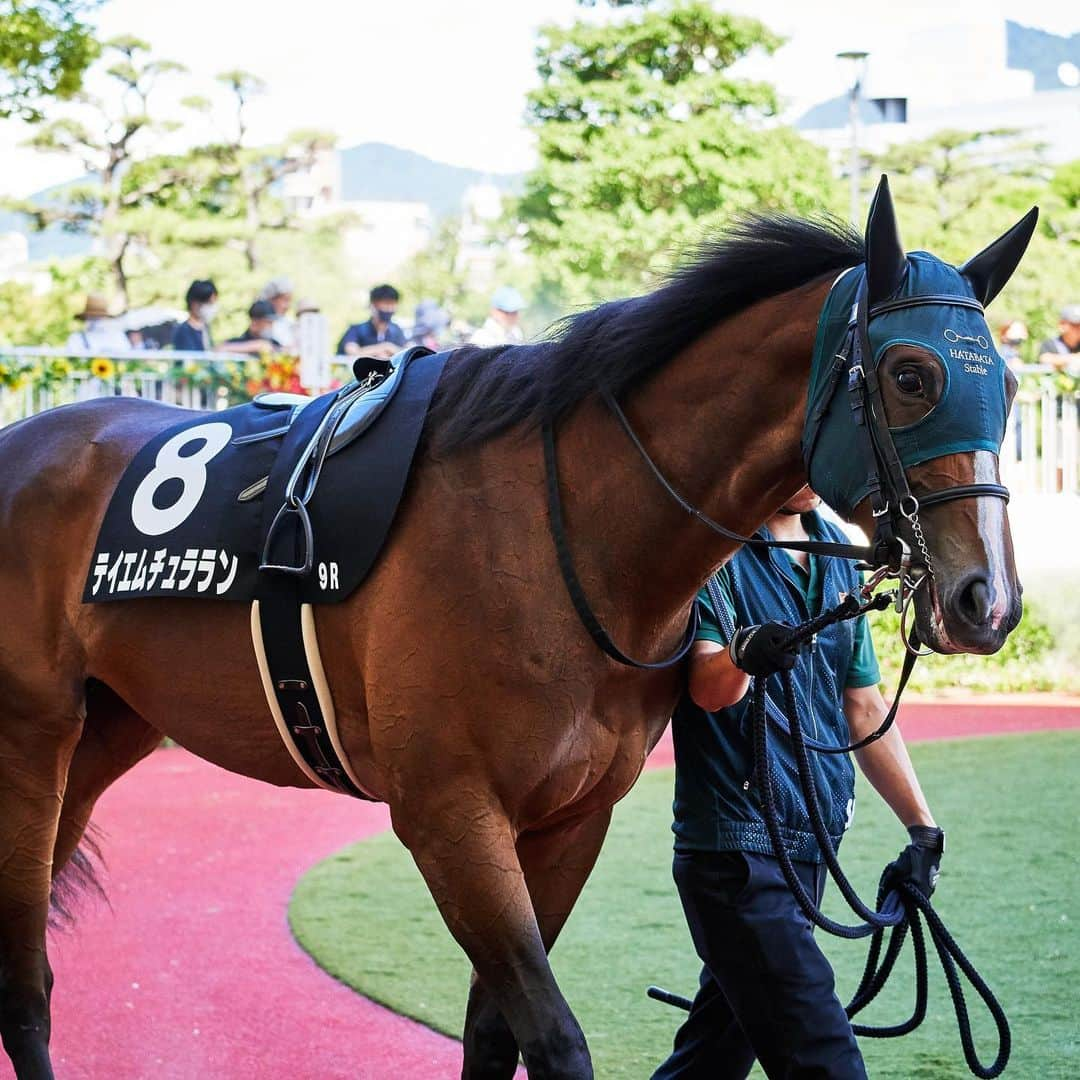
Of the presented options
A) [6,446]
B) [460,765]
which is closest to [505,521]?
[460,765]

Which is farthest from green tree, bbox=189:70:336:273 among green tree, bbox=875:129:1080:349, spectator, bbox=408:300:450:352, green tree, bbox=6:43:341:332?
spectator, bbox=408:300:450:352

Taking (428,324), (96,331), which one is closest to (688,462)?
(96,331)

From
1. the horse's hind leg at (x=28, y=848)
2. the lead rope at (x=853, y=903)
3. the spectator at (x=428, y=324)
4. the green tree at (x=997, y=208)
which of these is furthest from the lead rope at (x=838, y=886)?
the green tree at (x=997, y=208)

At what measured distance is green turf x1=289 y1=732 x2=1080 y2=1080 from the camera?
12.1 ft

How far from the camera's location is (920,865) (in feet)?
8.79

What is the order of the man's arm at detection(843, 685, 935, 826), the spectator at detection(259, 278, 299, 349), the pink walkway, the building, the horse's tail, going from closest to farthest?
the man's arm at detection(843, 685, 935, 826), the horse's tail, the pink walkway, the spectator at detection(259, 278, 299, 349), the building

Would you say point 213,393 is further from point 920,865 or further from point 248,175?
point 248,175

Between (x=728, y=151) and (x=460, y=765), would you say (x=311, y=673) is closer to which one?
(x=460, y=765)

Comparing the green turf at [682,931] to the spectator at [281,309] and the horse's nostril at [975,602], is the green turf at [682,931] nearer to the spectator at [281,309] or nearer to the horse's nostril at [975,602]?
the horse's nostril at [975,602]

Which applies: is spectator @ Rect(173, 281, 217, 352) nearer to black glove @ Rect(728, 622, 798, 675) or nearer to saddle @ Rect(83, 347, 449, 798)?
saddle @ Rect(83, 347, 449, 798)

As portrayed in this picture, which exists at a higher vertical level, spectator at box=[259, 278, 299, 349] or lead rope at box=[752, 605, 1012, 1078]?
spectator at box=[259, 278, 299, 349]

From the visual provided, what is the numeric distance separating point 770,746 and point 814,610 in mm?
260

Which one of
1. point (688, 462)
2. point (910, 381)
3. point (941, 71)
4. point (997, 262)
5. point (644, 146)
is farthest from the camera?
point (941, 71)

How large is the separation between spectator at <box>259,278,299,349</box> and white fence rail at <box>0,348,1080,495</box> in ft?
1.34
